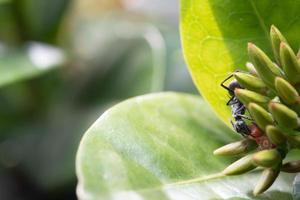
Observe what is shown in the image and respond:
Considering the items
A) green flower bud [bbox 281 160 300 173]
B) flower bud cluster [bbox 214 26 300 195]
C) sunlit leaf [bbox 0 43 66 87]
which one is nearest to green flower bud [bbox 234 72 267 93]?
flower bud cluster [bbox 214 26 300 195]

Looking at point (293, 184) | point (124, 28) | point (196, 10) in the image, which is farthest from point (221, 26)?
point (124, 28)

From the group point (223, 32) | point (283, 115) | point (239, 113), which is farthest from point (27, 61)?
point (283, 115)

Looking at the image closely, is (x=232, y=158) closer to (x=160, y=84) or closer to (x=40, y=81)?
(x=160, y=84)

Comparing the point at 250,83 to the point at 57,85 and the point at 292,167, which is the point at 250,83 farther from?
the point at 57,85

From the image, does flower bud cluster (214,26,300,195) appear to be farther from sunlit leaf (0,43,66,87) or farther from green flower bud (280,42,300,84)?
sunlit leaf (0,43,66,87)

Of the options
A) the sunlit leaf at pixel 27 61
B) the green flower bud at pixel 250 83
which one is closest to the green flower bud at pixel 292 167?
the green flower bud at pixel 250 83

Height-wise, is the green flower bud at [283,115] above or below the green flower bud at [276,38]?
below

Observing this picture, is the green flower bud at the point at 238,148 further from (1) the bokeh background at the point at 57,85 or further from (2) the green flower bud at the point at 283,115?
(1) the bokeh background at the point at 57,85
